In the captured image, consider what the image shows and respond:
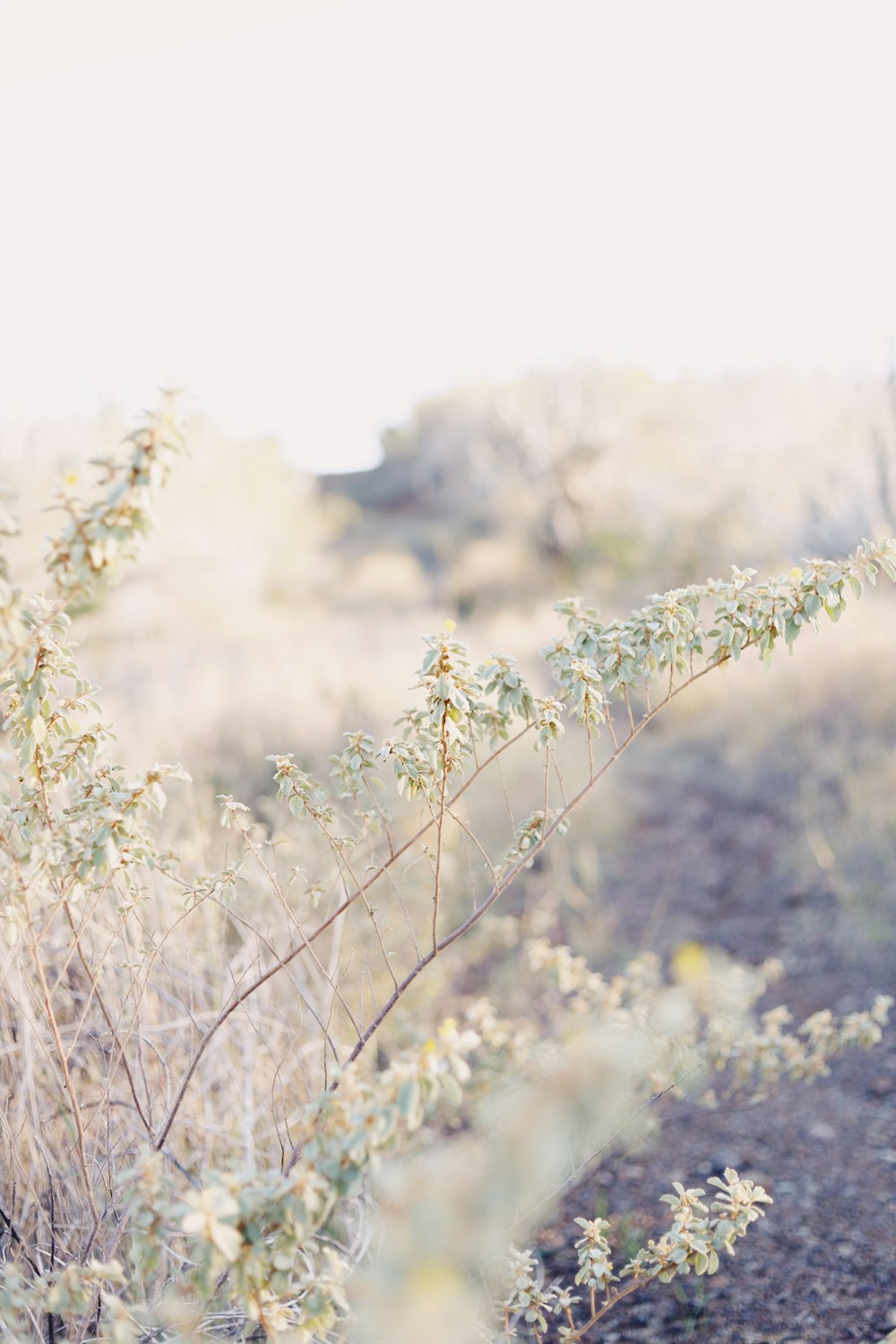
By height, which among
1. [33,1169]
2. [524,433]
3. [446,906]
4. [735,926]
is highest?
[524,433]

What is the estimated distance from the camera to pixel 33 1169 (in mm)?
1770

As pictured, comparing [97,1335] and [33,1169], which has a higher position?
[33,1169]

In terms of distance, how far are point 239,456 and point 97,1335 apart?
58.7 ft

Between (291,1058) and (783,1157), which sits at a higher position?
(291,1058)

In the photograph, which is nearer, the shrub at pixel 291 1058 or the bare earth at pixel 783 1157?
the shrub at pixel 291 1058

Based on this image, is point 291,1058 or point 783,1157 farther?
point 783,1157

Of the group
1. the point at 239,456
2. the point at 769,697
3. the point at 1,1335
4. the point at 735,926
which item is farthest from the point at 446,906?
the point at 239,456

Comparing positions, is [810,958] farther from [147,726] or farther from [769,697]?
[147,726]

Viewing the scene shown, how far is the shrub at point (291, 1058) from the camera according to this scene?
1043 mm

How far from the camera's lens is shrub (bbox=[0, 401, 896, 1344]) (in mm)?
1043

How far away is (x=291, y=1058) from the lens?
230cm

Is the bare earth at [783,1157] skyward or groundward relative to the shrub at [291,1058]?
groundward

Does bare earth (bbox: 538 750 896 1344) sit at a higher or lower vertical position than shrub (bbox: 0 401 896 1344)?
lower

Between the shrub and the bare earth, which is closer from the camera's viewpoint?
the shrub
